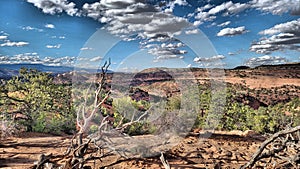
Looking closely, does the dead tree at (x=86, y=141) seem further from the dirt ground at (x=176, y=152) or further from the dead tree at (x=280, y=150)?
the dead tree at (x=280, y=150)

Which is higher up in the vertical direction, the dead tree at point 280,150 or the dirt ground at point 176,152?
the dead tree at point 280,150

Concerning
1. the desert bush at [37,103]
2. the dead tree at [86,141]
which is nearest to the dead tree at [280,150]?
the dead tree at [86,141]

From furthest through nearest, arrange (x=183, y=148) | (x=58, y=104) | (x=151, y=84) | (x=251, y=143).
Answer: (x=151, y=84) < (x=58, y=104) < (x=251, y=143) < (x=183, y=148)

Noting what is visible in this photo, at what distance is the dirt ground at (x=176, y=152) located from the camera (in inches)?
203

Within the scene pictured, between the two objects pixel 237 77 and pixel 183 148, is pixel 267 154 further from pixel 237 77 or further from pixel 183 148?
pixel 237 77

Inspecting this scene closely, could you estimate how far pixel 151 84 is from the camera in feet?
57.1

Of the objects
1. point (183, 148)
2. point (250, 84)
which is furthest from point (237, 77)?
point (183, 148)

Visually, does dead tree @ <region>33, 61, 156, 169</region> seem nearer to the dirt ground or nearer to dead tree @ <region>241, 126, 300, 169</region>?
the dirt ground

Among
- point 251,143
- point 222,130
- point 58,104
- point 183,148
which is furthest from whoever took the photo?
point 58,104

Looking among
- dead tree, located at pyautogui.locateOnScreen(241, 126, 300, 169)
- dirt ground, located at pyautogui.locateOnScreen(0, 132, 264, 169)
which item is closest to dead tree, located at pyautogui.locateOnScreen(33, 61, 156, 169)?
dirt ground, located at pyautogui.locateOnScreen(0, 132, 264, 169)

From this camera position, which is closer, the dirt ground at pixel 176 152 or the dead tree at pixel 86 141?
the dead tree at pixel 86 141

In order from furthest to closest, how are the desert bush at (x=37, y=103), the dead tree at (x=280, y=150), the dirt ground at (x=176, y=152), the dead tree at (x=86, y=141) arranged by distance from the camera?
the desert bush at (x=37, y=103)
the dirt ground at (x=176, y=152)
the dead tree at (x=86, y=141)
the dead tree at (x=280, y=150)

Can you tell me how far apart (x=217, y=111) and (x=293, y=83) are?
930 inches

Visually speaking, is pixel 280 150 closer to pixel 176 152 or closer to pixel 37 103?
pixel 176 152
